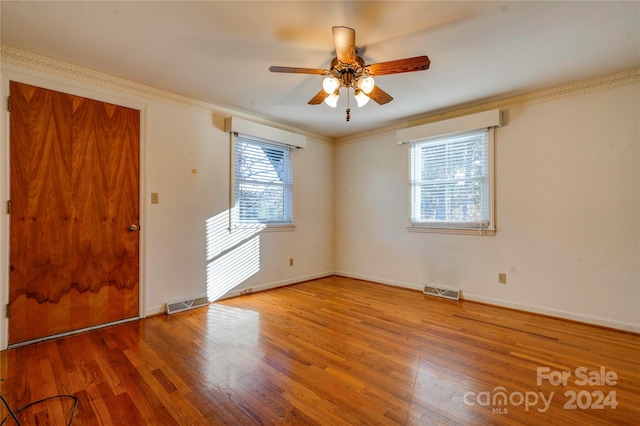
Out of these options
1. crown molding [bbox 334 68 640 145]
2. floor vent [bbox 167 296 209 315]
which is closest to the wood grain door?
floor vent [bbox 167 296 209 315]

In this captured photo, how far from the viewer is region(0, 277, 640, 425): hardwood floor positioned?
5.33 ft

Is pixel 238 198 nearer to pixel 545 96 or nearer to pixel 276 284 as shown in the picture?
pixel 276 284

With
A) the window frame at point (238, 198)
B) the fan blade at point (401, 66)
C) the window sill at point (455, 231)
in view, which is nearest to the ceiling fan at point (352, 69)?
A: the fan blade at point (401, 66)

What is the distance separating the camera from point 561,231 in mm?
3094

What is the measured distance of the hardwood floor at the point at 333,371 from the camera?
163 cm

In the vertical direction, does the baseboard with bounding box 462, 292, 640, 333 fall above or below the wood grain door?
below

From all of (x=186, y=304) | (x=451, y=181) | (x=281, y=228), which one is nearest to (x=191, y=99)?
(x=281, y=228)

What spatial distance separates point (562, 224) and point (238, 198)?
3.74m

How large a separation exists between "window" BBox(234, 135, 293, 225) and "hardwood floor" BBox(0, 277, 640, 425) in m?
1.48

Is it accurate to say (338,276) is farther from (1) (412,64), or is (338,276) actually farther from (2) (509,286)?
(1) (412,64)

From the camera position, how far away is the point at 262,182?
422cm

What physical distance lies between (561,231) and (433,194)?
1427mm

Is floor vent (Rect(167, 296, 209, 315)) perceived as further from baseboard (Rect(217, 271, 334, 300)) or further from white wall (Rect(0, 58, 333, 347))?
baseboard (Rect(217, 271, 334, 300))

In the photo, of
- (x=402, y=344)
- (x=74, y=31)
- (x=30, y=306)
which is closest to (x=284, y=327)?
(x=402, y=344)
